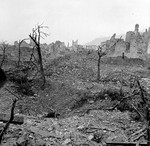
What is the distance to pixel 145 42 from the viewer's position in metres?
29.1

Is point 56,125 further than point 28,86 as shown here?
No

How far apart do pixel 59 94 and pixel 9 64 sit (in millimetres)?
13492

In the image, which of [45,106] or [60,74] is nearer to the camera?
[45,106]

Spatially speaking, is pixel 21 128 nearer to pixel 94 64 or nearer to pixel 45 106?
pixel 45 106

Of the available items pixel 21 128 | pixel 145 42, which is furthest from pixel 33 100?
pixel 145 42

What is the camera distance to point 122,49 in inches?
1101

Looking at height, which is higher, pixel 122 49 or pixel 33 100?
pixel 122 49

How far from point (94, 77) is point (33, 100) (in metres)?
6.67

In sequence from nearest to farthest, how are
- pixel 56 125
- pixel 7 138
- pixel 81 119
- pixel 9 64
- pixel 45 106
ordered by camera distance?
pixel 7 138 → pixel 56 125 → pixel 81 119 → pixel 45 106 → pixel 9 64

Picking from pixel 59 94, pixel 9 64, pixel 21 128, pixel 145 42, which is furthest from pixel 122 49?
pixel 21 128

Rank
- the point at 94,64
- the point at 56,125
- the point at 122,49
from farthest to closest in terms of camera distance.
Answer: the point at 122,49
the point at 94,64
the point at 56,125

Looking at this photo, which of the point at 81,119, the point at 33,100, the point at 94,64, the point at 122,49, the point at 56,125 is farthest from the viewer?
the point at 122,49

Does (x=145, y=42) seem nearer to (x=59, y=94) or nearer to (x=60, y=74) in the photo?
(x=60, y=74)

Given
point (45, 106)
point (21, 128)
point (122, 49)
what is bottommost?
point (45, 106)
